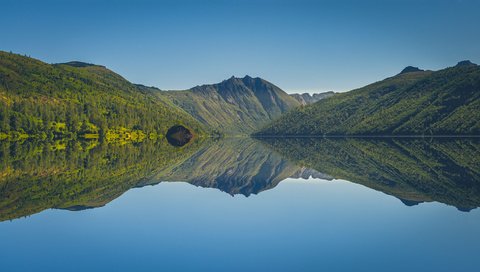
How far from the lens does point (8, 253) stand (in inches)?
732

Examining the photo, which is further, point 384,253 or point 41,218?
point 41,218

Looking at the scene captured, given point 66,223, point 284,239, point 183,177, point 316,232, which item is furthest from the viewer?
point 183,177

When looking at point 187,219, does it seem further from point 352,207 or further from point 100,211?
point 352,207

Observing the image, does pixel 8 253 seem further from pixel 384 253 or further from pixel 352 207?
pixel 352 207

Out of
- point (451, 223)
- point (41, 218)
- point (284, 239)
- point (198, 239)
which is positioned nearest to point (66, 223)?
point (41, 218)

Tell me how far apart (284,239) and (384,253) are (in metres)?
4.94

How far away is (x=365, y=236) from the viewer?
20.7 meters

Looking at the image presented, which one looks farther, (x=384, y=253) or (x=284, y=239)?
(x=284, y=239)

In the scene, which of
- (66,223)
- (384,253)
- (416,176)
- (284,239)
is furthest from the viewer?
(416,176)

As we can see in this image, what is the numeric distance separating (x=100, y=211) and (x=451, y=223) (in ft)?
75.4

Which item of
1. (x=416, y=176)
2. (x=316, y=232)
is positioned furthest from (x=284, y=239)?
(x=416, y=176)

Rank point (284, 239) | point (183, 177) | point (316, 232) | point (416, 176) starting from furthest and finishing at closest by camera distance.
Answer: point (183, 177) < point (416, 176) < point (316, 232) < point (284, 239)

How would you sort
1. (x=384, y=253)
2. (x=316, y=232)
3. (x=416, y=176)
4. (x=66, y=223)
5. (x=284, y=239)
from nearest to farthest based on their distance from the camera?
(x=384, y=253), (x=284, y=239), (x=316, y=232), (x=66, y=223), (x=416, y=176)

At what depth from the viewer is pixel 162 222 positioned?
25.0 meters
